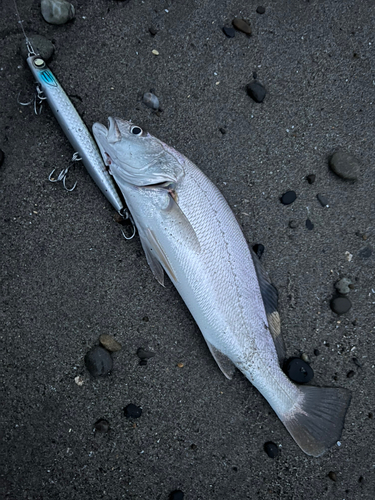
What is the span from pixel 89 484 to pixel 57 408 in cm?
51

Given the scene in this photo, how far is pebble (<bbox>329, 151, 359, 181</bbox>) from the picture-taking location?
2646mm

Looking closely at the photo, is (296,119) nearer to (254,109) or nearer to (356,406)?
(254,109)

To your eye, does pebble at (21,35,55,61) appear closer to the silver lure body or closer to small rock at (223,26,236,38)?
the silver lure body

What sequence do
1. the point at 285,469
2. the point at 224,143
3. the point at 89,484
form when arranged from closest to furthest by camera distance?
1. the point at 89,484
2. the point at 285,469
3. the point at 224,143

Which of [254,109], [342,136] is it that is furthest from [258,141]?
[342,136]

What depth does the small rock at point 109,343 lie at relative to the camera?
2.38 metres

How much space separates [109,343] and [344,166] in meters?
2.04

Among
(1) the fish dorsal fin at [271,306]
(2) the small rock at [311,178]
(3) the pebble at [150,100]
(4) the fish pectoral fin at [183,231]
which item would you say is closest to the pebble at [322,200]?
(2) the small rock at [311,178]

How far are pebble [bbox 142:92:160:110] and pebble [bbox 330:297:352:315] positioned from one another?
1.84 m

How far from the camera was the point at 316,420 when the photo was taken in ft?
7.79

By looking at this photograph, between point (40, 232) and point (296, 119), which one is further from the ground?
point (296, 119)

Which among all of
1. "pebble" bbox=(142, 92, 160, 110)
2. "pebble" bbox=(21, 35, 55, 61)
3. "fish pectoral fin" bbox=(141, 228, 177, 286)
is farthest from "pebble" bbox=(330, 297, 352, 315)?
"pebble" bbox=(21, 35, 55, 61)

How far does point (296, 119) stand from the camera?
8.87ft

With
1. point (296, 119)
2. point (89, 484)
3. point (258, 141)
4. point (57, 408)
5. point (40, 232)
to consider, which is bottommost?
point (89, 484)
